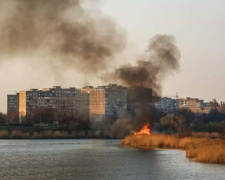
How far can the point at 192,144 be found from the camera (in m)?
51.9

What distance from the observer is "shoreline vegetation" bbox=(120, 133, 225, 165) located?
128ft

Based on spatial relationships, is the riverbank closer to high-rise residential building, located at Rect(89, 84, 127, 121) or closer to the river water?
high-rise residential building, located at Rect(89, 84, 127, 121)

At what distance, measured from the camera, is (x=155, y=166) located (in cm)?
3975

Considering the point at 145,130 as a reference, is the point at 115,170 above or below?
below

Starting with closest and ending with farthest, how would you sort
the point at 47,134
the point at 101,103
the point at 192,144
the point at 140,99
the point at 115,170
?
the point at 115,170
the point at 192,144
the point at 140,99
the point at 47,134
the point at 101,103

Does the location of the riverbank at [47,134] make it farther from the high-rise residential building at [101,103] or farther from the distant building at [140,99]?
the distant building at [140,99]

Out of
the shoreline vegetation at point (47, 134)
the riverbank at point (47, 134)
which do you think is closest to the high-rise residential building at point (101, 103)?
the riverbank at point (47, 134)

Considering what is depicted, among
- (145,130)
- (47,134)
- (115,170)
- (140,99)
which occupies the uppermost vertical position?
(140,99)

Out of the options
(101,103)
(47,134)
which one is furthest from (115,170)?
(101,103)

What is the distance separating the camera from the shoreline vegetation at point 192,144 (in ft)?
128

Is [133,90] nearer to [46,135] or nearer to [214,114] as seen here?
[46,135]

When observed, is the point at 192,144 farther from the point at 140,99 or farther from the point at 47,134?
the point at 47,134

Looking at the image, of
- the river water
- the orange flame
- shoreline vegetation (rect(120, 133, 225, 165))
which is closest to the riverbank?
the orange flame

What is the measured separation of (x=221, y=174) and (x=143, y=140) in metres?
33.9
